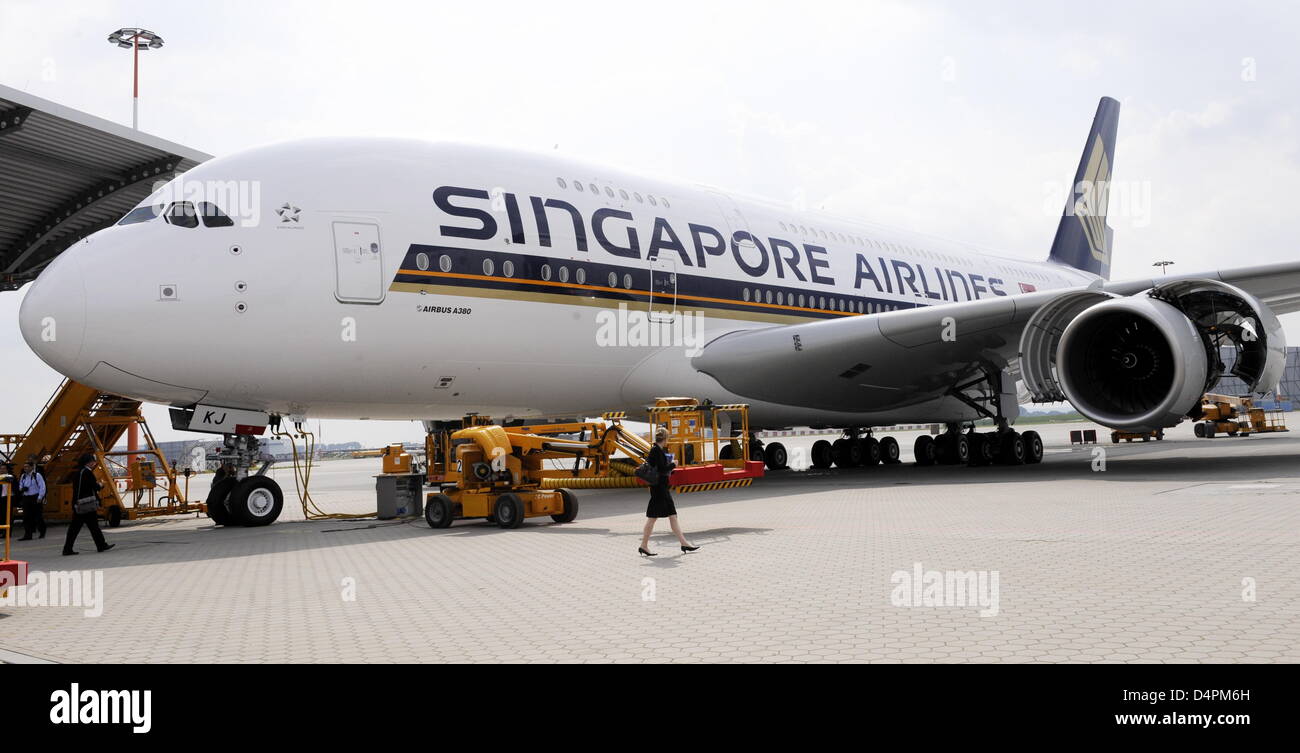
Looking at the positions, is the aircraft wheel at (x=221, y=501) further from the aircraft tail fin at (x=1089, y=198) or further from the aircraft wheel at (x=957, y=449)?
the aircraft tail fin at (x=1089, y=198)

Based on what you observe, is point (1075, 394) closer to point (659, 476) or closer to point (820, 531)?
point (820, 531)

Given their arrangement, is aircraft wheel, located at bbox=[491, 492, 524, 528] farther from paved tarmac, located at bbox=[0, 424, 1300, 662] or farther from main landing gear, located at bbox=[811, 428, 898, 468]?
main landing gear, located at bbox=[811, 428, 898, 468]

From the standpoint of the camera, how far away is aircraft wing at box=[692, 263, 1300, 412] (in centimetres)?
1374

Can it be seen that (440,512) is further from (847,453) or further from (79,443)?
(847,453)

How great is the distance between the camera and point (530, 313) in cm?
1245

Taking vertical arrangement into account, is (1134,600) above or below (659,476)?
below

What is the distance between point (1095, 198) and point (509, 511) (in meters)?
22.3

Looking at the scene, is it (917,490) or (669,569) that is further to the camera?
(917,490)

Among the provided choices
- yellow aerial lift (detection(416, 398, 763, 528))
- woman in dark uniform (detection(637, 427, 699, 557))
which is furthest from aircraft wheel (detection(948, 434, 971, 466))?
woman in dark uniform (detection(637, 427, 699, 557))

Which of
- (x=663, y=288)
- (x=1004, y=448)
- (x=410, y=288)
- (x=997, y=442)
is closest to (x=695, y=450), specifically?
(x=663, y=288)

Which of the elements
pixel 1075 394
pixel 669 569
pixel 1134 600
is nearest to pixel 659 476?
pixel 669 569

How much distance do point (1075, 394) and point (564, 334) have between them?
698cm

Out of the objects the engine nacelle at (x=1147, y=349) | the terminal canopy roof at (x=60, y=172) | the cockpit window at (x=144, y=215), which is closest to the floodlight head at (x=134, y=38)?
the terminal canopy roof at (x=60, y=172)
